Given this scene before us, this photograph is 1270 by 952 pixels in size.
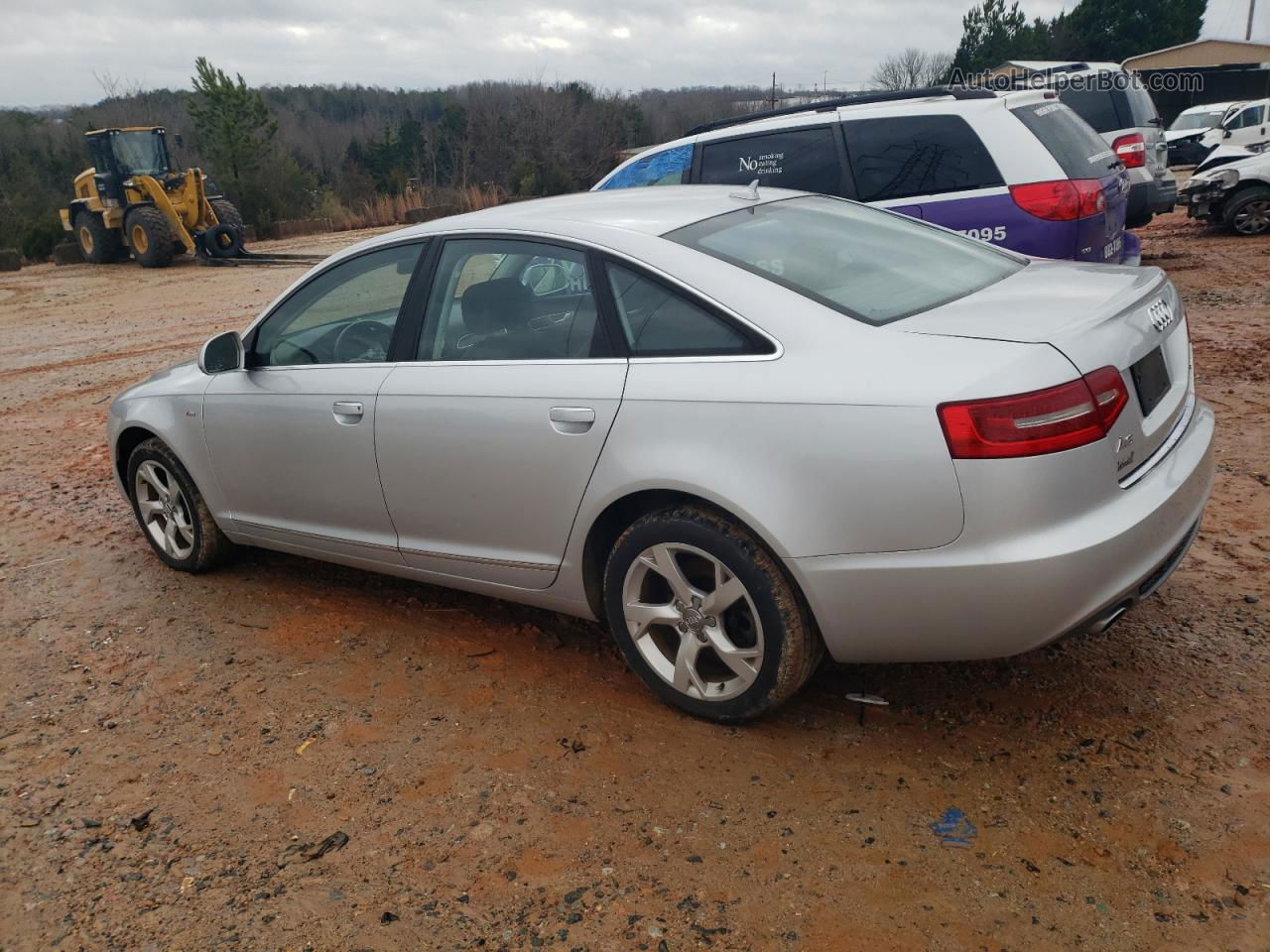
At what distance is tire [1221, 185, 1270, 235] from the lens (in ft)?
44.5

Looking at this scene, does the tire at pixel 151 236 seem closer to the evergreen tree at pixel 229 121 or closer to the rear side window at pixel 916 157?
the evergreen tree at pixel 229 121

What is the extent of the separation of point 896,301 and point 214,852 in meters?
2.51

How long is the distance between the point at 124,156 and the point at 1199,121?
29952 millimetres

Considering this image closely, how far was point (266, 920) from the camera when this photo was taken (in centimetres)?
265

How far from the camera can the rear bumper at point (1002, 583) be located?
8.59ft

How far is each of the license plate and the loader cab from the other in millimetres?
22542

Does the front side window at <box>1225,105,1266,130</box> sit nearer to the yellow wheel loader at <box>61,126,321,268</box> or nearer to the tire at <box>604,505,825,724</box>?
the yellow wheel loader at <box>61,126,321,268</box>

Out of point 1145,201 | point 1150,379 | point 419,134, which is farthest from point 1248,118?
point 419,134

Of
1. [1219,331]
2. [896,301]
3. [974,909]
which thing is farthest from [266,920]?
[1219,331]

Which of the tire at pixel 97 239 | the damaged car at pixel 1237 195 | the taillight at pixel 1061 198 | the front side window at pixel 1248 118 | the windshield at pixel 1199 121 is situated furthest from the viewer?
the windshield at pixel 1199 121

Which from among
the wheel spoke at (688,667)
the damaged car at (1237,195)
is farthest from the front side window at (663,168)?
the damaged car at (1237,195)

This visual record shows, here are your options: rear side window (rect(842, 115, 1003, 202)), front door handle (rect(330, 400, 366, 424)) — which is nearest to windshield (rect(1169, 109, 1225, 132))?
rear side window (rect(842, 115, 1003, 202))

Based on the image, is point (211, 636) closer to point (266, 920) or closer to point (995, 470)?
point (266, 920)

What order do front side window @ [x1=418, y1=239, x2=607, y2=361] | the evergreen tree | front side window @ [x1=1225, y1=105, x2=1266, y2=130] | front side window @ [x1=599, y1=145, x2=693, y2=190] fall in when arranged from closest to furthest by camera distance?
front side window @ [x1=418, y1=239, x2=607, y2=361], front side window @ [x1=599, y1=145, x2=693, y2=190], front side window @ [x1=1225, y1=105, x2=1266, y2=130], the evergreen tree
